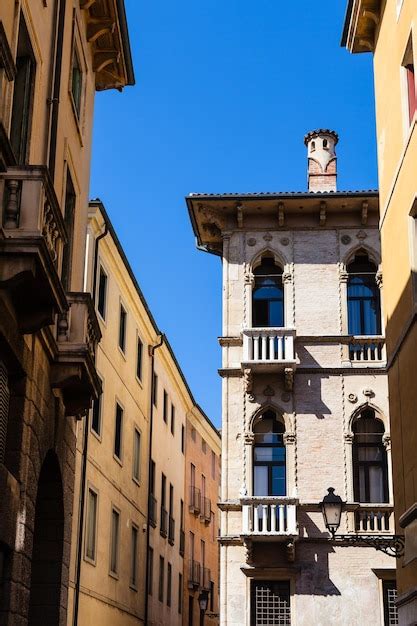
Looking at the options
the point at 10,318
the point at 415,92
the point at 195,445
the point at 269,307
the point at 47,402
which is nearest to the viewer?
the point at 10,318

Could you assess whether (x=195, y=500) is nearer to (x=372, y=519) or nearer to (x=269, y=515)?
(x=269, y=515)

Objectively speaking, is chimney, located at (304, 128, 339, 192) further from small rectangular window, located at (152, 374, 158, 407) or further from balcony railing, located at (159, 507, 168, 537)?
balcony railing, located at (159, 507, 168, 537)

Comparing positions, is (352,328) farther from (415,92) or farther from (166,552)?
(166,552)

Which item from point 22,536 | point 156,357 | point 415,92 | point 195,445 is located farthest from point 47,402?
point 195,445

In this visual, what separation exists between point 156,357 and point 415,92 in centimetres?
2485

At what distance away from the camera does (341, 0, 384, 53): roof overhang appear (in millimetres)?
19062

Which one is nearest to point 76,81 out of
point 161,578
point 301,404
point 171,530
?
point 301,404

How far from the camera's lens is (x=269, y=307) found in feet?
91.4

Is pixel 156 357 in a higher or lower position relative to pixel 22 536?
higher

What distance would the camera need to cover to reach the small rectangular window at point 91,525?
1044 inches

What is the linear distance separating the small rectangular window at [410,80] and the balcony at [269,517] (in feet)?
38.2

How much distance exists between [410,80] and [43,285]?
7965mm

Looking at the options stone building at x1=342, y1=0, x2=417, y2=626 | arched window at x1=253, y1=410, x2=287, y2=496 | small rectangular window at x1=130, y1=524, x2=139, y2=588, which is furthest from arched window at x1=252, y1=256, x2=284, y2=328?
small rectangular window at x1=130, y1=524, x2=139, y2=588

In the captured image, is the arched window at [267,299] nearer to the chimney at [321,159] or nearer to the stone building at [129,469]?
the chimney at [321,159]
